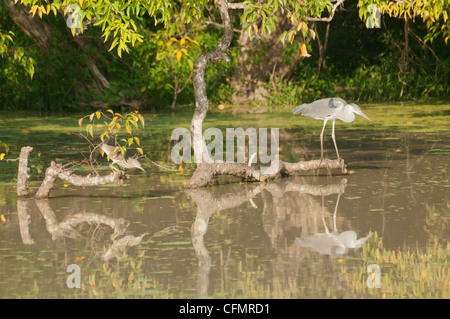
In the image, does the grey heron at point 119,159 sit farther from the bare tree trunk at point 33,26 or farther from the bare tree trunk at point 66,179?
the bare tree trunk at point 33,26

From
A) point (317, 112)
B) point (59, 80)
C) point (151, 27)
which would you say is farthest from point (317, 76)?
point (317, 112)

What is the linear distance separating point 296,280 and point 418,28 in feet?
43.8

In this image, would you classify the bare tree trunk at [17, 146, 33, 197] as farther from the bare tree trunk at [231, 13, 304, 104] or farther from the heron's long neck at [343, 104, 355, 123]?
the bare tree trunk at [231, 13, 304, 104]

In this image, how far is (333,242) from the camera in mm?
5242

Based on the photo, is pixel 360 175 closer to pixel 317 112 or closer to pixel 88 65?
pixel 317 112

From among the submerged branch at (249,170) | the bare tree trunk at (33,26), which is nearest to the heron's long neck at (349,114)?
the submerged branch at (249,170)

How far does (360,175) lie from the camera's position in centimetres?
777

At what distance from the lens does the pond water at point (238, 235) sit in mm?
4359

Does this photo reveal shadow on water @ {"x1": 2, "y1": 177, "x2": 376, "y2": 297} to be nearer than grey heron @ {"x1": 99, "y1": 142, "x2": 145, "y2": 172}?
Yes

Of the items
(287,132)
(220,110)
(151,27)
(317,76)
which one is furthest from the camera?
(151,27)

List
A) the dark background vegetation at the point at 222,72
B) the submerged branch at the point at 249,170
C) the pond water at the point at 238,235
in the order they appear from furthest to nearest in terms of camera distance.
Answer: the dark background vegetation at the point at 222,72 < the submerged branch at the point at 249,170 < the pond water at the point at 238,235

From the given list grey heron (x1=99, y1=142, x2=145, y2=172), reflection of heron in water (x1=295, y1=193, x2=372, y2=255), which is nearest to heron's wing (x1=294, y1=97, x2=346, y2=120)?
grey heron (x1=99, y1=142, x2=145, y2=172)

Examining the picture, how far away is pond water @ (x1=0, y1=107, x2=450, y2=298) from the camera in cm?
436

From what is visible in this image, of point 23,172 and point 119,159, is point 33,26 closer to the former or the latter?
point 119,159
